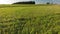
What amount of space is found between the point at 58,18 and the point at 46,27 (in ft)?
9.38

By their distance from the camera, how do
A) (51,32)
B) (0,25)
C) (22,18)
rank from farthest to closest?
(22,18)
(0,25)
(51,32)

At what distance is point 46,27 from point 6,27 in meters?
3.43

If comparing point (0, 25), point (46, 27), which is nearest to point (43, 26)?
point (46, 27)

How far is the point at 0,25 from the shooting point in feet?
67.8

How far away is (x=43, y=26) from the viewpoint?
20062 mm

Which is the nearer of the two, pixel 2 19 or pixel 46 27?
pixel 46 27

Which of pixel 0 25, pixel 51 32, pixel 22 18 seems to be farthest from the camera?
→ pixel 22 18

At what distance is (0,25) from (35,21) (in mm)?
3134

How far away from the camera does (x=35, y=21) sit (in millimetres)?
21188

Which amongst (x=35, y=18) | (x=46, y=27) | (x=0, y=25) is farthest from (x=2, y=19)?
(x=46, y=27)

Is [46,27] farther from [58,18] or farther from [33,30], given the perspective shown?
[58,18]

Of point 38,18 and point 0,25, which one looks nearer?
point 0,25

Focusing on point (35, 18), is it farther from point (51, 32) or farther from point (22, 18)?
point (51, 32)

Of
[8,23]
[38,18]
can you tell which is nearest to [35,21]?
[38,18]
